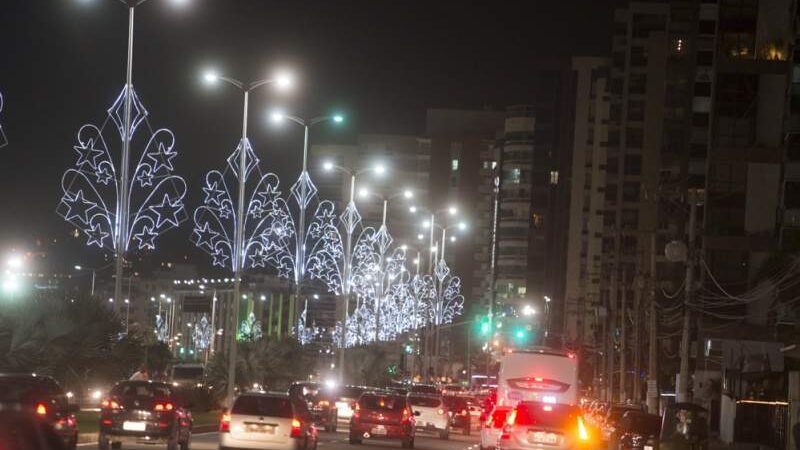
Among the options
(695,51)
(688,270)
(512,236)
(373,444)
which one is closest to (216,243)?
(373,444)

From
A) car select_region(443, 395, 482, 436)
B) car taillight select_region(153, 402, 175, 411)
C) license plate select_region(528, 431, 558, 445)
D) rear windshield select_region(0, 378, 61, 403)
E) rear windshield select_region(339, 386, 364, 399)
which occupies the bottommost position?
car select_region(443, 395, 482, 436)

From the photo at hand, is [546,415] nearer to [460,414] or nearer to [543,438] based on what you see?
[543,438]

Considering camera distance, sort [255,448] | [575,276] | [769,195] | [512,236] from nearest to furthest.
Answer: [255,448]
[769,195]
[575,276]
[512,236]

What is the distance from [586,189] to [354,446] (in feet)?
387

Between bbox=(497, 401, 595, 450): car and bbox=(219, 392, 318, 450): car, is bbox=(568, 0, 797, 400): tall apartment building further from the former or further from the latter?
bbox=(219, 392, 318, 450): car

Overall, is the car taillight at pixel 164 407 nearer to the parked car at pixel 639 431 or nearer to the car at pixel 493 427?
the car at pixel 493 427

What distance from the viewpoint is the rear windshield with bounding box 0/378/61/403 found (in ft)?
86.7

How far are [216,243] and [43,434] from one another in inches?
1613

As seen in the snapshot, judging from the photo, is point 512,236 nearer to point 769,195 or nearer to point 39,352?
point 769,195

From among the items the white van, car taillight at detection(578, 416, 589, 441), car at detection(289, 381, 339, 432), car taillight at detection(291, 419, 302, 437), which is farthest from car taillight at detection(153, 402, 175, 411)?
car at detection(289, 381, 339, 432)

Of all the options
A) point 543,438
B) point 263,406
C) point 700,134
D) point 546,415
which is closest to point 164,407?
point 263,406

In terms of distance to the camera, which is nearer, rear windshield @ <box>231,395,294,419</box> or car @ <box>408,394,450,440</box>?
rear windshield @ <box>231,395,294,419</box>

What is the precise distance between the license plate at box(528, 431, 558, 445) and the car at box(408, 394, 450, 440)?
2227 centimetres

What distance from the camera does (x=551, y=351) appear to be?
158 feet
